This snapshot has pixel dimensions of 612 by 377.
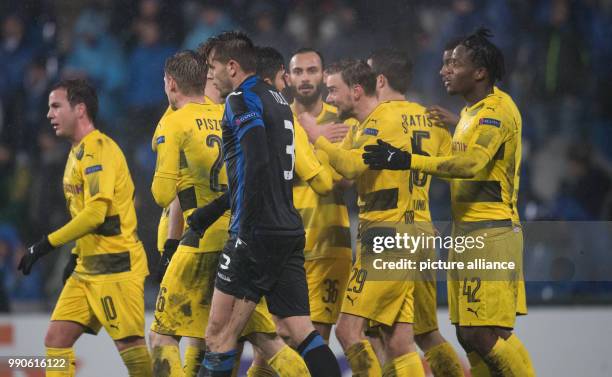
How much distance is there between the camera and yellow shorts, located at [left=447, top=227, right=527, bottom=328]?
5.57m

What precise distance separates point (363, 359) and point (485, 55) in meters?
1.80

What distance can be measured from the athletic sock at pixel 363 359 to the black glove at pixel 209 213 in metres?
1.14

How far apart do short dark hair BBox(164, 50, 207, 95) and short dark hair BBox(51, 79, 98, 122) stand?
63 centimetres

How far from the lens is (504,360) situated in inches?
219

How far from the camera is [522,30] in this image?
8.62 metres

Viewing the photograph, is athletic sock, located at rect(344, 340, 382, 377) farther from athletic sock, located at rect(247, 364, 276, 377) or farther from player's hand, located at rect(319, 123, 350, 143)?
player's hand, located at rect(319, 123, 350, 143)

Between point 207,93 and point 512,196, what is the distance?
198 centimetres

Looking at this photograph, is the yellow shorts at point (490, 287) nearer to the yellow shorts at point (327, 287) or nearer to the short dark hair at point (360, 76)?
the yellow shorts at point (327, 287)

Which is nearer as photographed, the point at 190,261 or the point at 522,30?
the point at 190,261

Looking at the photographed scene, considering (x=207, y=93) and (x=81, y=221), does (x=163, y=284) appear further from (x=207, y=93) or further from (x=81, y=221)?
(x=207, y=93)

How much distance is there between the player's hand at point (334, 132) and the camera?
615 centimetres

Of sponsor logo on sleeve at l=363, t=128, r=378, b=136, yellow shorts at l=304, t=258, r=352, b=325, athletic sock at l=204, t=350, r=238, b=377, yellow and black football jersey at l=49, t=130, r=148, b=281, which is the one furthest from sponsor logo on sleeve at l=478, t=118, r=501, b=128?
yellow and black football jersey at l=49, t=130, r=148, b=281

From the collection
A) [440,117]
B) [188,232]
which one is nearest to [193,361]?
[188,232]

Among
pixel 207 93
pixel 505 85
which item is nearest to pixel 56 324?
pixel 207 93
